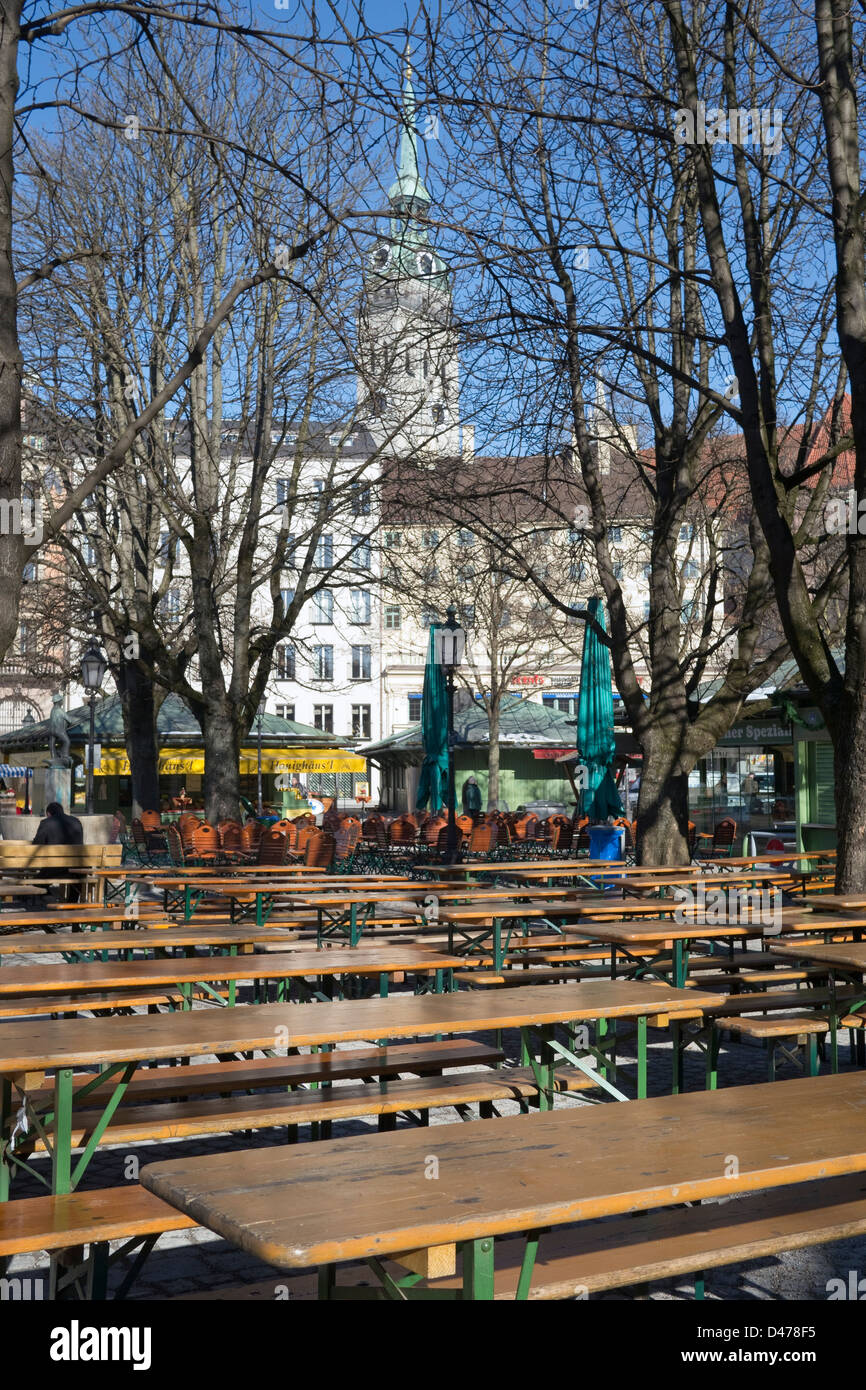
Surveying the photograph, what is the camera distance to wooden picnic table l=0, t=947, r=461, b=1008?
588 cm

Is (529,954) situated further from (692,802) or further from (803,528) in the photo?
(692,802)

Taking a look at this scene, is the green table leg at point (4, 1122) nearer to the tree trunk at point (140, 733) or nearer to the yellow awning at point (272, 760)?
A: the tree trunk at point (140, 733)

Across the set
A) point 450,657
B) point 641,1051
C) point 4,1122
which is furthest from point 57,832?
point 4,1122

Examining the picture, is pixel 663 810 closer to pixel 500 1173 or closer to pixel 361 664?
pixel 500 1173

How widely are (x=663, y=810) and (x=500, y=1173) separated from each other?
1182 cm

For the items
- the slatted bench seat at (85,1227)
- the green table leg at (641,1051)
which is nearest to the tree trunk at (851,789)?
the green table leg at (641,1051)

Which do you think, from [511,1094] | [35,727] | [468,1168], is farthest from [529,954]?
[35,727]

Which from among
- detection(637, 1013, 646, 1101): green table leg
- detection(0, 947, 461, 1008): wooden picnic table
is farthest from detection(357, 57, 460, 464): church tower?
detection(637, 1013, 646, 1101): green table leg

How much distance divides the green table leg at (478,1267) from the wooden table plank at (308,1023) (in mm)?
A: 1695

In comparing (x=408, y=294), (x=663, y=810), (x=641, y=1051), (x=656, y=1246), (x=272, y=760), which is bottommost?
(x=656, y=1246)

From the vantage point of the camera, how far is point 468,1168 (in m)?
3.10

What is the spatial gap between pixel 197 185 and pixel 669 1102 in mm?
17503

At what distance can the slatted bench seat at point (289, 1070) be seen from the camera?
5375mm

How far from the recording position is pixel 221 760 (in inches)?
822
